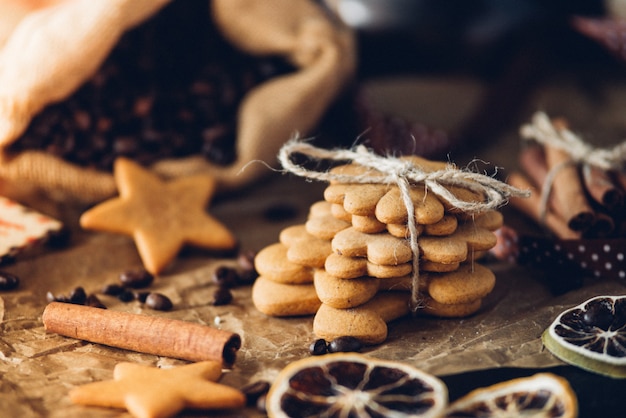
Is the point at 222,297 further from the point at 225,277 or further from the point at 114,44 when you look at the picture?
the point at 114,44

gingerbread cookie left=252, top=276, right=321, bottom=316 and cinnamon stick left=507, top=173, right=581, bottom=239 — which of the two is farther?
cinnamon stick left=507, top=173, right=581, bottom=239

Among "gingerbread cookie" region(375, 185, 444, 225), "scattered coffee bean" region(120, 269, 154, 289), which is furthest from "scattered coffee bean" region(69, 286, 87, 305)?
"gingerbread cookie" region(375, 185, 444, 225)

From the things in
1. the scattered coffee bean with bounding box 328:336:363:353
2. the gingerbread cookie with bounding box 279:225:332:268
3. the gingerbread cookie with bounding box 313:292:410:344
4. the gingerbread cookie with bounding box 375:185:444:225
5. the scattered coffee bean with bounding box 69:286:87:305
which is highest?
the gingerbread cookie with bounding box 375:185:444:225

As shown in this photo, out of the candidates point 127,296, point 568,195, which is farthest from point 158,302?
point 568,195

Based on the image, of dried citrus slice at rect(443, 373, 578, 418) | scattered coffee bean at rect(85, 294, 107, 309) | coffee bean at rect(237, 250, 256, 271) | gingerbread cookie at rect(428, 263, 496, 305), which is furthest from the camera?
coffee bean at rect(237, 250, 256, 271)

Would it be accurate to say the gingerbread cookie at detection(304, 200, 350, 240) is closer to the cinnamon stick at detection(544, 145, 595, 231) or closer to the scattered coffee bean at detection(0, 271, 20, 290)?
the cinnamon stick at detection(544, 145, 595, 231)

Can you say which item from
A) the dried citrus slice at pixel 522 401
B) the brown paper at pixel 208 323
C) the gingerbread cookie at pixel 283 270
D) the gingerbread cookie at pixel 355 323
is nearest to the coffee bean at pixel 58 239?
the brown paper at pixel 208 323
